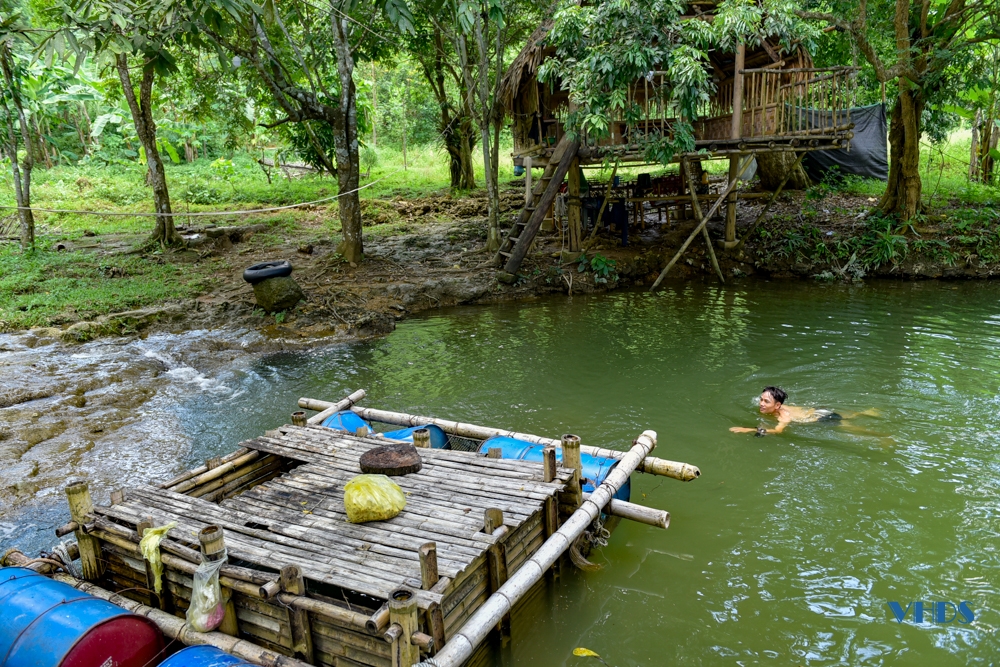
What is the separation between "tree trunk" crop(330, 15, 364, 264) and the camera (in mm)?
12594

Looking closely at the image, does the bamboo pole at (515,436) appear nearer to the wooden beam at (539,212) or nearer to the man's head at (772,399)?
the man's head at (772,399)

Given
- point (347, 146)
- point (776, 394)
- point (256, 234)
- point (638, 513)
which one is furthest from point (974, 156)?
point (256, 234)

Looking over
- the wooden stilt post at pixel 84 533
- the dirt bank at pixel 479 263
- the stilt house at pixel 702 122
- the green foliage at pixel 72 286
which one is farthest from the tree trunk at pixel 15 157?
the wooden stilt post at pixel 84 533

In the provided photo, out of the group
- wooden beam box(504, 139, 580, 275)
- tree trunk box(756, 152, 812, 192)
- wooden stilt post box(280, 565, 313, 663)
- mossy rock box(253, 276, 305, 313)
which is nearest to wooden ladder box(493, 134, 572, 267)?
wooden beam box(504, 139, 580, 275)

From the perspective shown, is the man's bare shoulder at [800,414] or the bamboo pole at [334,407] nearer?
the bamboo pole at [334,407]

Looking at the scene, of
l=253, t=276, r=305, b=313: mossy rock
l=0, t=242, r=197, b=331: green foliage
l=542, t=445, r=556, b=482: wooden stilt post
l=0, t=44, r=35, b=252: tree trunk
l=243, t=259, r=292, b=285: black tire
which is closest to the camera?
l=542, t=445, r=556, b=482: wooden stilt post

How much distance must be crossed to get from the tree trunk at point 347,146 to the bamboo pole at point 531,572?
998 centimetres

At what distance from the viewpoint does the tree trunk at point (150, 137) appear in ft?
45.8

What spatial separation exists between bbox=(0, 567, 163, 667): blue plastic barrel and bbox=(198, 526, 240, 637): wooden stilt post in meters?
0.44

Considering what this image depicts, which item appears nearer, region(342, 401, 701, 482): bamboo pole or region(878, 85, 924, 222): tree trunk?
region(342, 401, 701, 482): bamboo pole

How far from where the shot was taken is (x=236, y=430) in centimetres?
829

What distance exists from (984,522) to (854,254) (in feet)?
32.9

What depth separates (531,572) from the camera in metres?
4.31

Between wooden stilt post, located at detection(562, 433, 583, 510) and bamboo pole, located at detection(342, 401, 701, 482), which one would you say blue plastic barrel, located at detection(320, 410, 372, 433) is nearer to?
bamboo pole, located at detection(342, 401, 701, 482)
